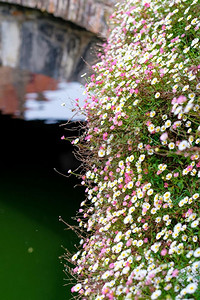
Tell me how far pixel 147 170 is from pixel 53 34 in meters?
2.18

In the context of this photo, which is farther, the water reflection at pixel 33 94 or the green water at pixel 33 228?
the water reflection at pixel 33 94

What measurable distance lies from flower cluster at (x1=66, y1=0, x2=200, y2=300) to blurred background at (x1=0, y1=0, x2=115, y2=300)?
0.38 meters

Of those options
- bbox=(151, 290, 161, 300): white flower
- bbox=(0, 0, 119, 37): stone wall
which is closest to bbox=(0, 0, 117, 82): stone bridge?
bbox=(0, 0, 119, 37): stone wall

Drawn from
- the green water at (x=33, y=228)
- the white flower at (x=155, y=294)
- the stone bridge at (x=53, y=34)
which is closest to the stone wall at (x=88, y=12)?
the stone bridge at (x=53, y=34)

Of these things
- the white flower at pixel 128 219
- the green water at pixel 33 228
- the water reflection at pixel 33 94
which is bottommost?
the green water at pixel 33 228

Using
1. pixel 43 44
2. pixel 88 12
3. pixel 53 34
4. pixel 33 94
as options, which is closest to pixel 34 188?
pixel 33 94

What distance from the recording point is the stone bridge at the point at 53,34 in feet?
12.1

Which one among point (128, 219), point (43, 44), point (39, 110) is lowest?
point (39, 110)

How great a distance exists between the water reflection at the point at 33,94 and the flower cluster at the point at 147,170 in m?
2.11

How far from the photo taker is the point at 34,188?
5.62 m

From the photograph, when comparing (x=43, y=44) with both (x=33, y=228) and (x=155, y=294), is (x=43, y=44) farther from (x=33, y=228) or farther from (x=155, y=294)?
(x=155, y=294)

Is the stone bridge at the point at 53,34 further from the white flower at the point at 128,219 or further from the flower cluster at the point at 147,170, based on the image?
the white flower at the point at 128,219

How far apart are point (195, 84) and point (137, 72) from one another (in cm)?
43

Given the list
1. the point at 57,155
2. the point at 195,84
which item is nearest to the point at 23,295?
the point at 195,84
